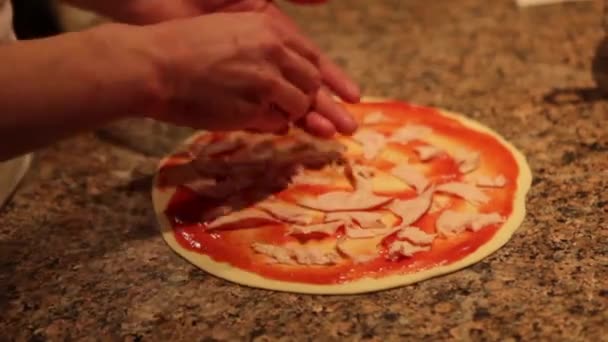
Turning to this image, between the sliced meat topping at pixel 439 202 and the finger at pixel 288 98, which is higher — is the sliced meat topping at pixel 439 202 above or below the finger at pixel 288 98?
below

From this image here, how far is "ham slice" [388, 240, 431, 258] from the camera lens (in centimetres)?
67

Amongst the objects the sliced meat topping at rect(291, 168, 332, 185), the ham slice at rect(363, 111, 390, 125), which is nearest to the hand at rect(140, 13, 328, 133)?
the sliced meat topping at rect(291, 168, 332, 185)

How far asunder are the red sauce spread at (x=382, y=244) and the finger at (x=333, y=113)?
2.4 inches

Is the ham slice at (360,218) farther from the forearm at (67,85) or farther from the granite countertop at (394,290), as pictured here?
the forearm at (67,85)

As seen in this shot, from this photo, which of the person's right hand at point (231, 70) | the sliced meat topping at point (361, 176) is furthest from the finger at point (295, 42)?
the sliced meat topping at point (361, 176)

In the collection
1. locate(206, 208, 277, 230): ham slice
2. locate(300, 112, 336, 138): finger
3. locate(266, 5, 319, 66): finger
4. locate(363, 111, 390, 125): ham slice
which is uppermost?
locate(266, 5, 319, 66): finger

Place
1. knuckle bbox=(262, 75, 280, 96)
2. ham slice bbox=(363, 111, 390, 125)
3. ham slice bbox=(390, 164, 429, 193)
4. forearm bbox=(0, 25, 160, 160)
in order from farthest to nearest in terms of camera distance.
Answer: ham slice bbox=(363, 111, 390, 125), ham slice bbox=(390, 164, 429, 193), knuckle bbox=(262, 75, 280, 96), forearm bbox=(0, 25, 160, 160)

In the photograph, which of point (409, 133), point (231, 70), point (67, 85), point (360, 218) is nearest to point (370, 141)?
point (409, 133)

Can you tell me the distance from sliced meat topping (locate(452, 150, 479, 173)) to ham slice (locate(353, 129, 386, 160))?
80mm

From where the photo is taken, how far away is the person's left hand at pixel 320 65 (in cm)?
Answer: 77

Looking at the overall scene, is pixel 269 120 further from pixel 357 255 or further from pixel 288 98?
pixel 357 255

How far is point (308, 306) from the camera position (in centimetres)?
63

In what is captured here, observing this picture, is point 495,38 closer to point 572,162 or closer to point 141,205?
point 572,162

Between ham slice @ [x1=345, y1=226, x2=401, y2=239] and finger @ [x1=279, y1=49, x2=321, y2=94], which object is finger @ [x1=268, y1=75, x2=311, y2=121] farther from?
ham slice @ [x1=345, y1=226, x2=401, y2=239]
